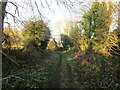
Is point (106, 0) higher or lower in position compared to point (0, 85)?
higher

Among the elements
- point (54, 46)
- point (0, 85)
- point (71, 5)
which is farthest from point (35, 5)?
point (54, 46)

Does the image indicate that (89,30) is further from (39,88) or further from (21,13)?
(39,88)

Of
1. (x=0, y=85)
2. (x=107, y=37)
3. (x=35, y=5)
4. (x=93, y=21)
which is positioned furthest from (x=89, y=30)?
(x=0, y=85)

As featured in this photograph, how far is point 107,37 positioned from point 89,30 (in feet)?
8.28

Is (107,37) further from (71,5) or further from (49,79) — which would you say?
(49,79)

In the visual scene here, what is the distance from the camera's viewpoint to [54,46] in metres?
21.7

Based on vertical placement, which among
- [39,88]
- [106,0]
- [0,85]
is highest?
[106,0]

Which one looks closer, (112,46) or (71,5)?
(71,5)

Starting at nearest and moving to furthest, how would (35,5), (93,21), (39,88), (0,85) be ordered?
(0,85), (39,88), (35,5), (93,21)

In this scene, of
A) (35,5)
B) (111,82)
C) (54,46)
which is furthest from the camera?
(54,46)

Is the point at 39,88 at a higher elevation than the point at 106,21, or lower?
lower

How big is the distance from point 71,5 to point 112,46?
5206 millimetres

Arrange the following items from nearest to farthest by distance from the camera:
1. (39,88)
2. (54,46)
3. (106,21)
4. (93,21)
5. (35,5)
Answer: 1. (39,88)
2. (35,5)
3. (106,21)
4. (93,21)
5. (54,46)

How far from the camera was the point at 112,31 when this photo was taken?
21.6 ft
